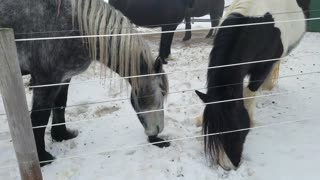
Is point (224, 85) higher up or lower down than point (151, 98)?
higher up

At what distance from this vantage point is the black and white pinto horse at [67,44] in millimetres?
2738

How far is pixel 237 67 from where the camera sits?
105 inches

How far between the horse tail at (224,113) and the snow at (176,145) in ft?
0.84

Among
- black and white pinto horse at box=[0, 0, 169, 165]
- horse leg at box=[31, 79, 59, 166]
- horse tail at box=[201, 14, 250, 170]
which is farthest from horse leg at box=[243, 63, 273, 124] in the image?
horse leg at box=[31, 79, 59, 166]

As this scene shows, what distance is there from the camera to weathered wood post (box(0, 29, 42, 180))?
1651mm

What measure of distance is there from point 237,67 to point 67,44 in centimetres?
144

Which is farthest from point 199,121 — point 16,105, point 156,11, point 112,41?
point 156,11

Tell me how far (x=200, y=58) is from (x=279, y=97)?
2.00m

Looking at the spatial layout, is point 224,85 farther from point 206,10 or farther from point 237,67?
point 206,10

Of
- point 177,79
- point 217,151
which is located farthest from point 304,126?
point 177,79

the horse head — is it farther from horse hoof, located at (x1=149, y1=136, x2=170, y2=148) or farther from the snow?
horse hoof, located at (x1=149, y1=136, x2=170, y2=148)

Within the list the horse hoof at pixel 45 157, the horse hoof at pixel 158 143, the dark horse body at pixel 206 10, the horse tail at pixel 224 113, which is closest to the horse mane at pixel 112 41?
the horse tail at pixel 224 113

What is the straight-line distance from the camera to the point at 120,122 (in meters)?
3.86

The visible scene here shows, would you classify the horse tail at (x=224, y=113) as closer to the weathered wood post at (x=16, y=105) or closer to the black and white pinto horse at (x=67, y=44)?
the black and white pinto horse at (x=67, y=44)
